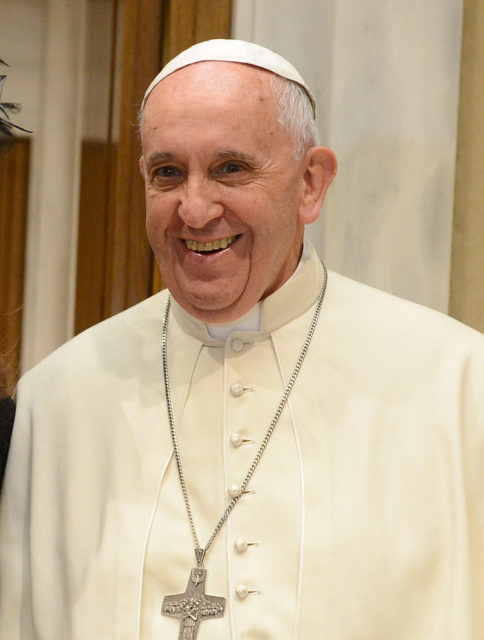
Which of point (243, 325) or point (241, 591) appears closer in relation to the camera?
point (241, 591)

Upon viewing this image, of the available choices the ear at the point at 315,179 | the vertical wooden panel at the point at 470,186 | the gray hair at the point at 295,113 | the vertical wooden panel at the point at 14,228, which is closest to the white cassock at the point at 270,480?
the ear at the point at 315,179

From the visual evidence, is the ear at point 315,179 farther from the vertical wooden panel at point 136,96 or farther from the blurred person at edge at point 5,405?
the vertical wooden panel at point 136,96

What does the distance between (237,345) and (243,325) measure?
0.21 feet

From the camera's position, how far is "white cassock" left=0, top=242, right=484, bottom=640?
7.45 ft

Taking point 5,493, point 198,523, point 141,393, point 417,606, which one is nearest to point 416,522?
point 417,606

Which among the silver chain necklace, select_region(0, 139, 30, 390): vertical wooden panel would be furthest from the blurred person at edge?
select_region(0, 139, 30, 390): vertical wooden panel

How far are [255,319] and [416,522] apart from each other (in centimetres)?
62

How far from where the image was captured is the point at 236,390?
2.46 metres

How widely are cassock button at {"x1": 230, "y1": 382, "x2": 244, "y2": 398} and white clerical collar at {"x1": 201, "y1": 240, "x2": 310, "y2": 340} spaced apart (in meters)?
0.15

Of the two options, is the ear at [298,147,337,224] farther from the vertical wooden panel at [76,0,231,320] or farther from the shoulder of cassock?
the vertical wooden panel at [76,0,231,320]

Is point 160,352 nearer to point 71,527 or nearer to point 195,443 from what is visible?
point 195,443

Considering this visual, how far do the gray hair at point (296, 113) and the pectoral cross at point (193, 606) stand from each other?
0.99m

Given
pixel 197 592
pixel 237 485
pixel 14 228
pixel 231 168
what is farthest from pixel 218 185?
pixel 14 228

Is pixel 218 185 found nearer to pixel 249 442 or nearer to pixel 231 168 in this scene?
pixel 231 168
